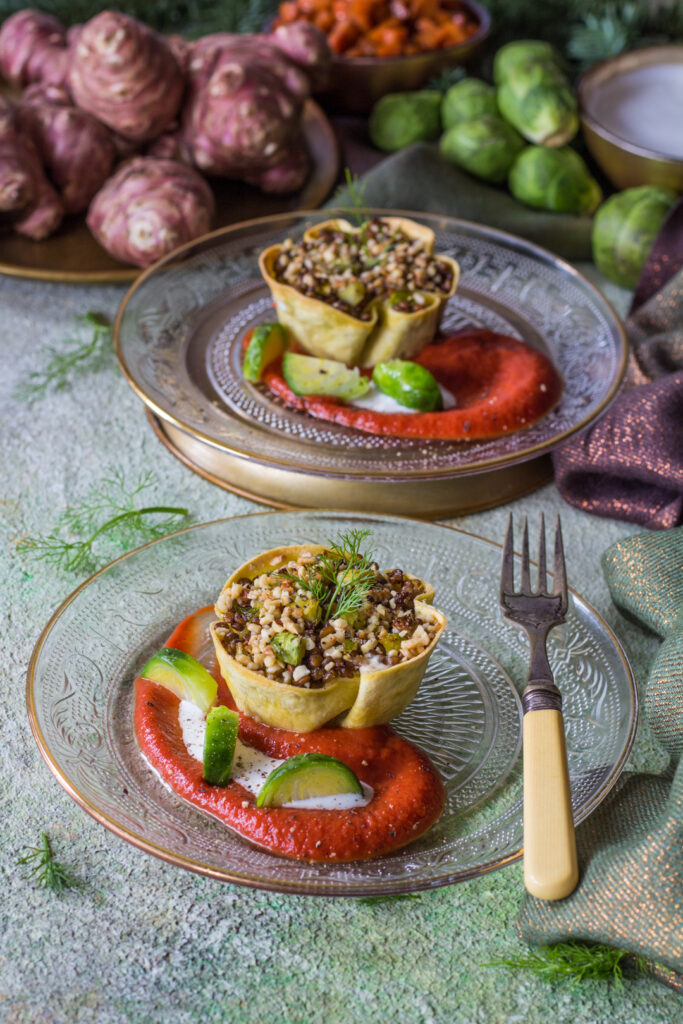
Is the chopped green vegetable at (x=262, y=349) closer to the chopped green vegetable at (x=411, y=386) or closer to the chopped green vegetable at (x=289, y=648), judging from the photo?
the chopped green vegetable at (x=411, y=386)

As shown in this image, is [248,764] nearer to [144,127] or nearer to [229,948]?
[229,948]

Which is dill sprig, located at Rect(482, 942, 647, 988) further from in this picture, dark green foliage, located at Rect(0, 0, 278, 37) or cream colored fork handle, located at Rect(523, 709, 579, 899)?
dark green foliage, located at Rect(0, 0, 278, 37)

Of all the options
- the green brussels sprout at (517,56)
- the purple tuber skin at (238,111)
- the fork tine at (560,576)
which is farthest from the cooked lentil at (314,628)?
the green brussels sprout at (517,56)

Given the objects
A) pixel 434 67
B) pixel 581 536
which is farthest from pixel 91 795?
pixel 434 67

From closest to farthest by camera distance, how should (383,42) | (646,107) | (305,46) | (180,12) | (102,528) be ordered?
(102,528)
(305,46)
(646,107)
(383,42)
(180,12)

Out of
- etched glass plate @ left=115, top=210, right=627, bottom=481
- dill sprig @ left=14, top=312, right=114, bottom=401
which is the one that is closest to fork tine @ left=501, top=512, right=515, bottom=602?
etched glass plate @ left=115, top=210, right=627, bottom=481

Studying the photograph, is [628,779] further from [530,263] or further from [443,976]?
[530,263]

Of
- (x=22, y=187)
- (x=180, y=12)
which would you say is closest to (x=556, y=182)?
(x=22, y=187)
